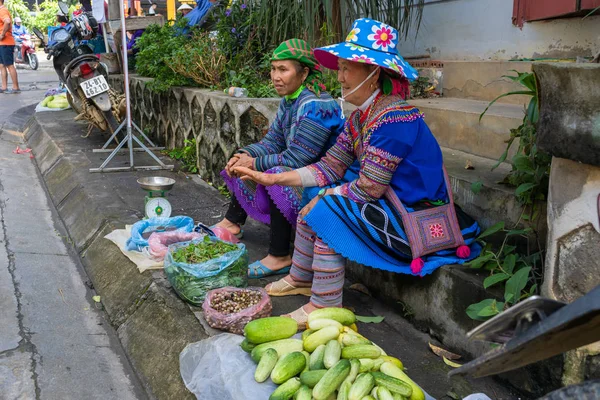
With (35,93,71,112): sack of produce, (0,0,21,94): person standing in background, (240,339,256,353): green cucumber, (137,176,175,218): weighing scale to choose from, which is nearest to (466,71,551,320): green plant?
(240,339,256,353): green cucumber

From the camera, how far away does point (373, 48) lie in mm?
3033

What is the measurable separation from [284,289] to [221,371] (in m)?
0.93

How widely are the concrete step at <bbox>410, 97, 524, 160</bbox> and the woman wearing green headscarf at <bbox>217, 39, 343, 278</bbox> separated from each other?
3.17ft

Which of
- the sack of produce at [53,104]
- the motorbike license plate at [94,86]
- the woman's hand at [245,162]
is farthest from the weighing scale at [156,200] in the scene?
the sack of produce at [53,104]

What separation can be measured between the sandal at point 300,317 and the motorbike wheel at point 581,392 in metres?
1.73

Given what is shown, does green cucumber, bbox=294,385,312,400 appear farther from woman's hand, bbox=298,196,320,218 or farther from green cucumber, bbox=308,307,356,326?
woman's hand, bbox=298,196,320,218

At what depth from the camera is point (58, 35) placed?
777 centimetres

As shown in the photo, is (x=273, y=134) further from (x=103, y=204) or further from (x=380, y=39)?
(x=103, y=204)

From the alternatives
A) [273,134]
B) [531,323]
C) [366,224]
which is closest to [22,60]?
[273,134]

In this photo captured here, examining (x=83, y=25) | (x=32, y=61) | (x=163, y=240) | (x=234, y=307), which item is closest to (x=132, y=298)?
(x=163, y=240)

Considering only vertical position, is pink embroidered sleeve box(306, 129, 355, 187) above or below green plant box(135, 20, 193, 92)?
below

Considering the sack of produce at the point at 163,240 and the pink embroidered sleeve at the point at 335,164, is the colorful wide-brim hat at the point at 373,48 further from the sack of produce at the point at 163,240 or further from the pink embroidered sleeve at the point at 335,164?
the sack of produce at the point at 163,240

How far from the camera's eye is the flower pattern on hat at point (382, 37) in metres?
3.04

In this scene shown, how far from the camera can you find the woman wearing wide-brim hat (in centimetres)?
295
